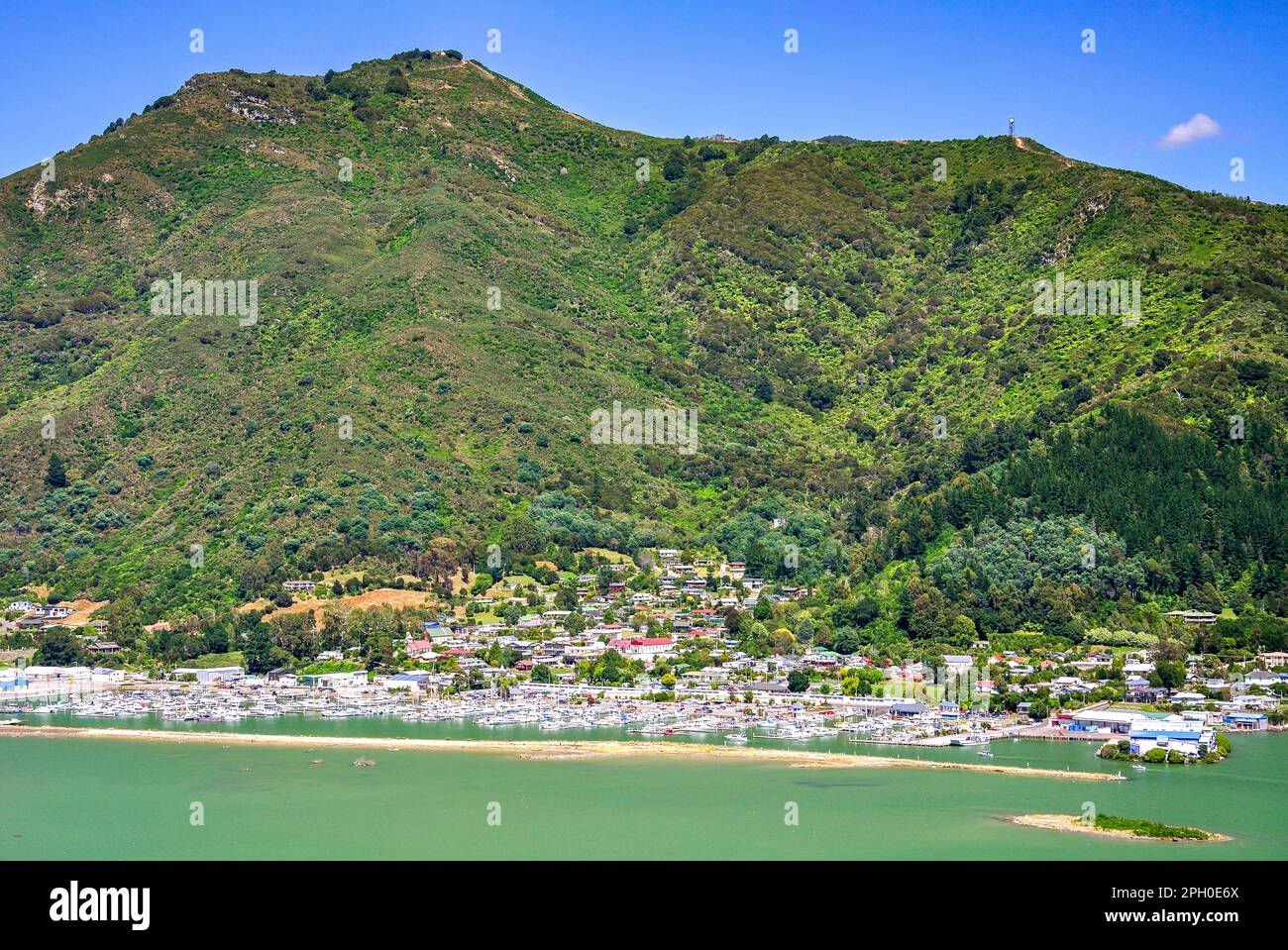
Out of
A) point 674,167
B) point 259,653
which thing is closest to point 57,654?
point 259,653

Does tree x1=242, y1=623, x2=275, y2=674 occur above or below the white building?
above

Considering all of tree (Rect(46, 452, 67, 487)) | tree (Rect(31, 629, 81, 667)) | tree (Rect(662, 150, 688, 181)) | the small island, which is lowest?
the small island

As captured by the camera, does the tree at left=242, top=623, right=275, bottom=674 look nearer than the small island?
No

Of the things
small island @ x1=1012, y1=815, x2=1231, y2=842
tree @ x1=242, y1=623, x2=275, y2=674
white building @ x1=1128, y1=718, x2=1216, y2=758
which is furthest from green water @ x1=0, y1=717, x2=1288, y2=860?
tree @ x1=242, y1=623, x2=275, y2=674

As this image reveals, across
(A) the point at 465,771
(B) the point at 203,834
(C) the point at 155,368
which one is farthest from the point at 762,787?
(C) the point at 155,368

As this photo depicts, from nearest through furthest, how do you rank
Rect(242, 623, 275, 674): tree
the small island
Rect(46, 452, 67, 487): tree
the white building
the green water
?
the green water
the small island
the white building
Rect(242, 623, 275, 674): tree
Rect(46, 452, 67, 487): tree

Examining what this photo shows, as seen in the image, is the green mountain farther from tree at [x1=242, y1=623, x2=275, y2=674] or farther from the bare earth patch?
tree at [x1=242, y1=623, x2=275, y2=674]

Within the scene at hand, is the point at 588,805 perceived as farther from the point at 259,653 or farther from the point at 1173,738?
the point at 259,653
